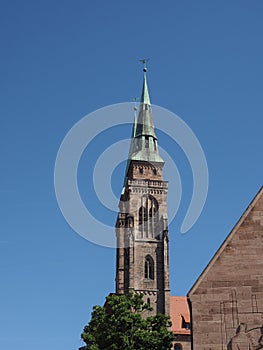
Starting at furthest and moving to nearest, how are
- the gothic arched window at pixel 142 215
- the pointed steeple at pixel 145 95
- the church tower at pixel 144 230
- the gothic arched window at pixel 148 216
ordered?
the pointed steeple at pixel 145 95, the gothic arched window at pixel 142 215, the gothic arched window at pixel 148 216, the church tower at pixel 144 230

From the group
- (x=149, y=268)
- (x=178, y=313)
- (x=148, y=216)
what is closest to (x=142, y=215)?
(x=148, y=216)

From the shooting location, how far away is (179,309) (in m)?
70.2

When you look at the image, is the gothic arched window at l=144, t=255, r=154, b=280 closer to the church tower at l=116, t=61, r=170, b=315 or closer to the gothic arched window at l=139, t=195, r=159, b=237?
the church tower at l=116, t=61, r=170, b=315

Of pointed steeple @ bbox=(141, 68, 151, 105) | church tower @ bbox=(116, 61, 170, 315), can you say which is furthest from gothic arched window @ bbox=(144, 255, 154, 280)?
pointed steeple @ bbox=(141, 68, 151, 105)

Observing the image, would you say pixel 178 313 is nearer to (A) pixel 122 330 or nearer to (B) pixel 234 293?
(A) pixel 122 330

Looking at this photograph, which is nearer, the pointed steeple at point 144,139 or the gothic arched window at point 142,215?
the gothic arched window at point 142,215

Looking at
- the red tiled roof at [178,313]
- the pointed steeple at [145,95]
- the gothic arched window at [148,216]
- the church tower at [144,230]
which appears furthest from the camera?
the pointed steeple at [145,95]

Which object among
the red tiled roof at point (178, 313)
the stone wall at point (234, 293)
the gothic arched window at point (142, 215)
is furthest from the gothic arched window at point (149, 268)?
the stone wall at point (234, 293)

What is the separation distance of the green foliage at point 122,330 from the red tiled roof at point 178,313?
31.5 m

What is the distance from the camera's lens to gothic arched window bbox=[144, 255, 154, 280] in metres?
69.5

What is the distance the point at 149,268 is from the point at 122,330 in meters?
36.4

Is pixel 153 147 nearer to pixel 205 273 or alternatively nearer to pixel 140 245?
pixel 140 245

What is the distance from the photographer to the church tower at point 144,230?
6838cm

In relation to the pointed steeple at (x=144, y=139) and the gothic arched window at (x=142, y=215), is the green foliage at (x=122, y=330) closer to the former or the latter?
the gothic arched window at (x=142, y=215)
